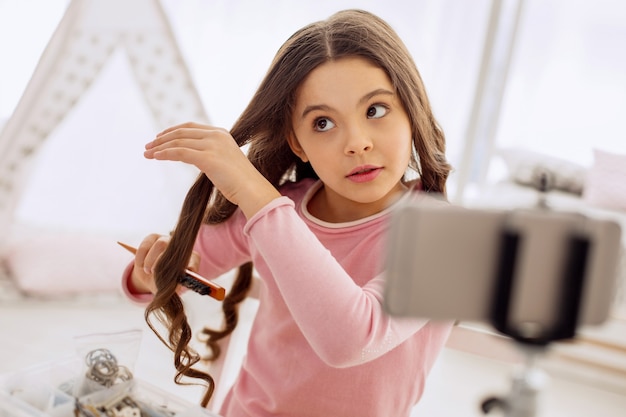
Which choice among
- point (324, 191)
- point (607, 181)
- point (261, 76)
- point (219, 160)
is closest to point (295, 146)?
point (324, 191)

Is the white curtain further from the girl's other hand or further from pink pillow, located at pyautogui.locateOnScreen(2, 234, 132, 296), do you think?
the girl's other hand

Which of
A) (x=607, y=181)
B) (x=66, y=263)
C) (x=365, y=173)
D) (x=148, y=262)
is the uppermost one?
(x=365, y=173)

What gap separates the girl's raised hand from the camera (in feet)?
1.94

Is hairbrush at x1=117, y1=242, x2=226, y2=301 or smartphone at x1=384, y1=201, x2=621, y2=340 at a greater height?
smartphone at x1=384, y1=201, x2=621, y2=340

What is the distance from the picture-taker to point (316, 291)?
22.0 inches

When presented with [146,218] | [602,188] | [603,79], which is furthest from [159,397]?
[603,79]

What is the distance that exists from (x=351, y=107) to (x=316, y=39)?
0.11 meters

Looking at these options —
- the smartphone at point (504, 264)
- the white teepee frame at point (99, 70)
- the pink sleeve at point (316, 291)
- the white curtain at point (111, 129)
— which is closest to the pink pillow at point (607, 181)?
the white curtain at point (111, 129)

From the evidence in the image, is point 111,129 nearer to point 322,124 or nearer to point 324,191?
point 324,191

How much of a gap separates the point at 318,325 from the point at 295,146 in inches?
12.9

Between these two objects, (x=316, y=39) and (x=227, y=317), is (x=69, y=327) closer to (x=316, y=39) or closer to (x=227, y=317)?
(x=227, y=317)

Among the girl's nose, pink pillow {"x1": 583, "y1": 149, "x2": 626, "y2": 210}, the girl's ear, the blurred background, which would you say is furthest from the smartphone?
pink pillow {"x1": 583, "y1": 149, "x2": 626, "y2": 210}

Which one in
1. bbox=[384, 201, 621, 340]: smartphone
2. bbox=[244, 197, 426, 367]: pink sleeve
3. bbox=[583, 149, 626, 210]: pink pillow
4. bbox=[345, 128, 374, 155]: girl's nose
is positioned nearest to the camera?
bbox=[384, 201, 621, 340]: smartphone

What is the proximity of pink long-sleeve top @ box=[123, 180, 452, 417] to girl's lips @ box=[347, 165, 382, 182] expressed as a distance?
0.09 metres
